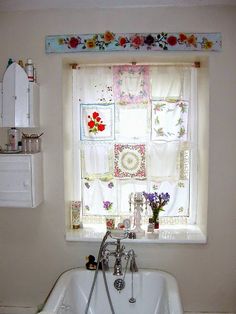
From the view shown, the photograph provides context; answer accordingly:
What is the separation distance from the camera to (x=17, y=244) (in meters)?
2.32

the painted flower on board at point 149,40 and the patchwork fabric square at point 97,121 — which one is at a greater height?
the painted flower on board at point 149,40

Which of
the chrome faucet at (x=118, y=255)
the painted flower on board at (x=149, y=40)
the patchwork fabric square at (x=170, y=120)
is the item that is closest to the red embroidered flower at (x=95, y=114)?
the patchwork fabric square at (x=170, y=120)

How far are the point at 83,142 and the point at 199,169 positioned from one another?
100 cm

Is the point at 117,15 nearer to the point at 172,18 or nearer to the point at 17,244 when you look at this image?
the point at 172,18

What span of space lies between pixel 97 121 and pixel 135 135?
34 cm

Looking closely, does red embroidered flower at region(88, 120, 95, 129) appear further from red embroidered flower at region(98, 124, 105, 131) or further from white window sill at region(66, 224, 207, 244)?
white window sill at region(66, 224, 207, 244)

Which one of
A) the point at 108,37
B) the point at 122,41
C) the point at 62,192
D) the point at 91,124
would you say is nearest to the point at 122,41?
the point at 122,41

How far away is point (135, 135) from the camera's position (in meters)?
2.50

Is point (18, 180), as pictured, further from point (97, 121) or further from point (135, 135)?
point (135, 135)

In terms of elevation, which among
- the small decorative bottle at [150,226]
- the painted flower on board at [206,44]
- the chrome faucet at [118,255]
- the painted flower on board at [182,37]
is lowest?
the chrome faucet at [118,255]

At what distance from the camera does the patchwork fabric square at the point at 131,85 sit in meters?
2.46

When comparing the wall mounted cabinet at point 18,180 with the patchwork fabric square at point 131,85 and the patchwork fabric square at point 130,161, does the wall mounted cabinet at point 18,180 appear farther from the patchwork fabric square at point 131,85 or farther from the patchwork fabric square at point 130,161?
the patchwork fabric square at point 131,85

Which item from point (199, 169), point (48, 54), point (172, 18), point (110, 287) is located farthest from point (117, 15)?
point (110, 287)

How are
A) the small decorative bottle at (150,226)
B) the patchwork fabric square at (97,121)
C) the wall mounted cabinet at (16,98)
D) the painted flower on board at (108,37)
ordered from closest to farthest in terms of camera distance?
1. the wall mounted cabinet at (16,98)
2. the painted flower on board at (108,37)
3. the small decorative bottle at (150,226)
4. the patchwork fabric square at (97,121)
